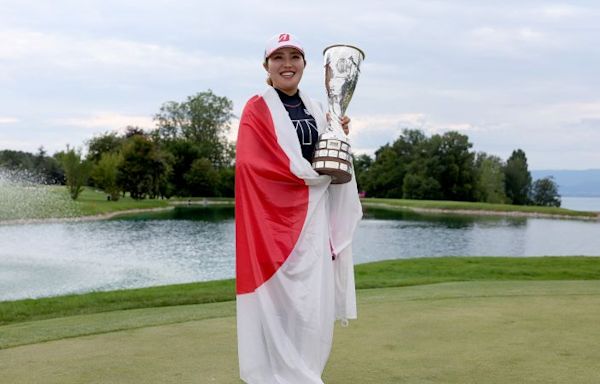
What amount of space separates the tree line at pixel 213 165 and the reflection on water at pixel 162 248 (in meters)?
29.9

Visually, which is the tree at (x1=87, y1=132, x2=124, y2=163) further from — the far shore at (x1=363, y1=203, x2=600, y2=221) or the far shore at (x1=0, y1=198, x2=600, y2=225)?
the far shore at (x1=363, y1=203, x2=600, y2=221)

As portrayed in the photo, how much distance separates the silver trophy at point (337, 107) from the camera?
441 centimetres

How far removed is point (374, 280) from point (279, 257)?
26.0 ft

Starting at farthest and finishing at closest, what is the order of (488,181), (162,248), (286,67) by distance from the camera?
(488,181), (162,248), (286,67)

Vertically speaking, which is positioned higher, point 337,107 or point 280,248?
point 337,107

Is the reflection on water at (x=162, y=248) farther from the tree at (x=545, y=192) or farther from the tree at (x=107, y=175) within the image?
the tree at (x=545, y=192)

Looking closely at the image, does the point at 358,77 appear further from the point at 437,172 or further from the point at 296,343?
the point at 437,172

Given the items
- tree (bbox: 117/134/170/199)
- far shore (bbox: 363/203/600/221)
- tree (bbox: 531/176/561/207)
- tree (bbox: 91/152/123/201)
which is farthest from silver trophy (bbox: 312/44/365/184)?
tree (bbox: 531/176/561/207)

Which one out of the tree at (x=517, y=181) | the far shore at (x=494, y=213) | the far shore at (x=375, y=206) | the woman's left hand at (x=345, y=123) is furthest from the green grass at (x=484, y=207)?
the woman's left hand at (x=345, y=123)

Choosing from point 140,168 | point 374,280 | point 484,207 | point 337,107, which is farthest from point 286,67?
point 484,207

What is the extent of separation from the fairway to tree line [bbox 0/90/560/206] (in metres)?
59.1

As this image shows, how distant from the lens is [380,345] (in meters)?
5.62

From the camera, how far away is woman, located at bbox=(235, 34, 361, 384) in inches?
175

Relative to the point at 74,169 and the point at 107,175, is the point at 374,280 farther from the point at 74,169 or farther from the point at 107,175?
Answer: the point at 107,175
